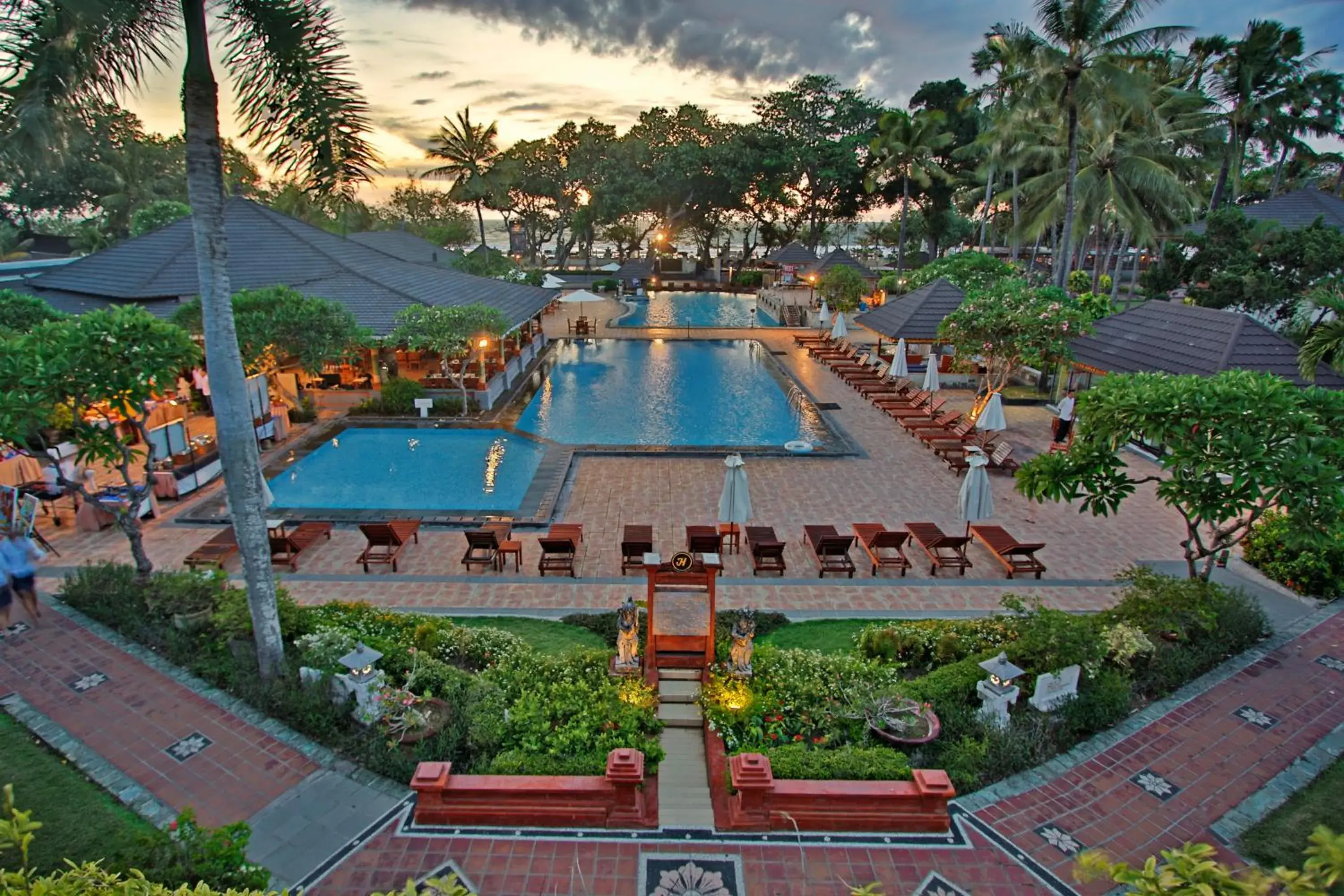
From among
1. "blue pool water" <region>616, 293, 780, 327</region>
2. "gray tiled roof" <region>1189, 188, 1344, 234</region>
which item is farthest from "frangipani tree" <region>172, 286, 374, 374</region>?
"gray tiled roof" <region>1189, 188, 1344, 234</region>

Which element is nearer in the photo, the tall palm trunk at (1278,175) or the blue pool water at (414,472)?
the blue pool water at (414,472)

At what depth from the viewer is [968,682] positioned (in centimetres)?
853

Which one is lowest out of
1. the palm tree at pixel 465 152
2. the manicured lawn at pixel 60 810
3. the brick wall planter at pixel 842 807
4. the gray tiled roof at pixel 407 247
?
the manicured lawn at pixel 60 810

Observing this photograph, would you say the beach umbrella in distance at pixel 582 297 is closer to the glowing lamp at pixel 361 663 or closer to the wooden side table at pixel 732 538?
the wooden side table at pixel 732 538

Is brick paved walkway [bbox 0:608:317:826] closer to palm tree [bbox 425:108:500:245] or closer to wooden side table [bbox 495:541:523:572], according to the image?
wooden side table [bbox 495:541:523:572]

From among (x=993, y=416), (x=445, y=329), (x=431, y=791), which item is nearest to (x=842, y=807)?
(x=431, y=791)

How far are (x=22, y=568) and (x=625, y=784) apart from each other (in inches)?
363

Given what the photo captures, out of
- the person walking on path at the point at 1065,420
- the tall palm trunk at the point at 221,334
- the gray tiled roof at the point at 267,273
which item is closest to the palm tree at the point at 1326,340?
the person walking on path at the point at 1065,420

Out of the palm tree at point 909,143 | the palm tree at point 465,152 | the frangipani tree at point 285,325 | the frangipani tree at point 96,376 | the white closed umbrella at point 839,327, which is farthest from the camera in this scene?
the palm tree at point 465,152

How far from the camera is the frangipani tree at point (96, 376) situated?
9.59 meters

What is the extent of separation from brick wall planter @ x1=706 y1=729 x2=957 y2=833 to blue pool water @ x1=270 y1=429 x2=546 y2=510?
9.99 metres

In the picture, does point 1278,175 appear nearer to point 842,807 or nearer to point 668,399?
point 668,399

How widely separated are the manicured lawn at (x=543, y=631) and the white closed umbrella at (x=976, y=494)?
23.1ft

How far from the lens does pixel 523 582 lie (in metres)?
12.2
